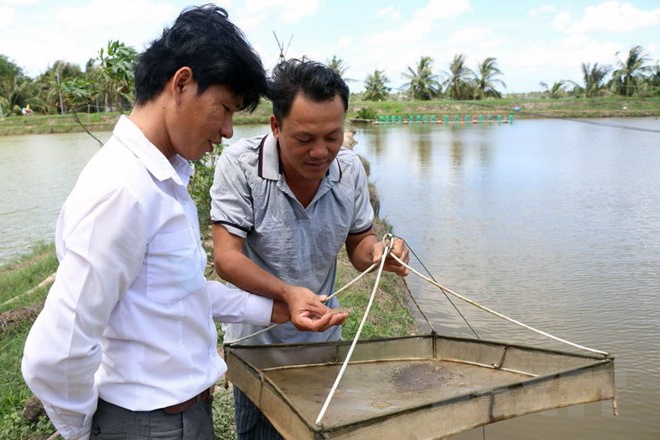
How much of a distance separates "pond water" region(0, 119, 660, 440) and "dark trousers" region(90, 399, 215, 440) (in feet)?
6.17

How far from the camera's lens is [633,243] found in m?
7.94

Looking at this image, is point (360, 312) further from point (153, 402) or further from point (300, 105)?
point (153, 402)

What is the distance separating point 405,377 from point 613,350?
3376 millimetres

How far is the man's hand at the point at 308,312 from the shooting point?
1.76 m

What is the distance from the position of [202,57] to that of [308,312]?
797 millimetres

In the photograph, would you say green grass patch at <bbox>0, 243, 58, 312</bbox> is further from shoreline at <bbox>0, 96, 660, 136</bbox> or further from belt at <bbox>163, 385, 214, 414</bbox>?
shoreline at <bbox>0, 96, 660, 136</bbox>

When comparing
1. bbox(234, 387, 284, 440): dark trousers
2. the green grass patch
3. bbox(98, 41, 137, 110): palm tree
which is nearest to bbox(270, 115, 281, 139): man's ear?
bbox(234, 387, 284, 440): dark trousers

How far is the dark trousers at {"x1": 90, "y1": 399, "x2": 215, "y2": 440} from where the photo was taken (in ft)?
4.24

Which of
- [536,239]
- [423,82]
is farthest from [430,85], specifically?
[536,239]

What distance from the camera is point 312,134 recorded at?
6.03ft

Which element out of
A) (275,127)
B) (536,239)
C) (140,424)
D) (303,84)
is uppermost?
(303,84)

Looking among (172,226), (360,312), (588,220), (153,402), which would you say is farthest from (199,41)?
(588,220)

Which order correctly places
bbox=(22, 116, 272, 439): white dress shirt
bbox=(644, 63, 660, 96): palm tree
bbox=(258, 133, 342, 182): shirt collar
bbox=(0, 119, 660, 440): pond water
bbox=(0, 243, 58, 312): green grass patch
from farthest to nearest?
bbox=(644, 63, 660, 96): palm tree, bbox=(0, 243, 58, 312): green grass patch, bbox=(0, 119, 660, 440): pond water, bbox=(258, 133, 342, 182): shirt collar, bbox=(22, 116, 272, 439): white dress shirt

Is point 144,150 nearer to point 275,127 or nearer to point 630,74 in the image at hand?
point 275,127
